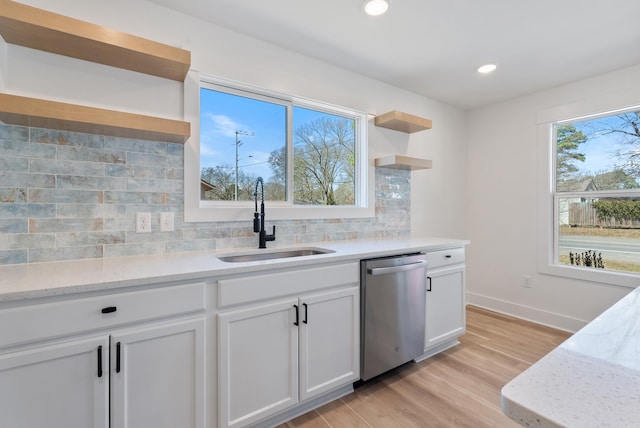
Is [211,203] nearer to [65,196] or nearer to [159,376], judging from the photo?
[65,196]

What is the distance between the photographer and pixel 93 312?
1.14 meters

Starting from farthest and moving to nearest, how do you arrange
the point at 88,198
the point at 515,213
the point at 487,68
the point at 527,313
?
the point at 515,213 → the point at 527,313 → the point at 487,68 → the point at 88,198

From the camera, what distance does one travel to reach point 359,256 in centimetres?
188

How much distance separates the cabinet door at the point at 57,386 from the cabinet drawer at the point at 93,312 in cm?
6

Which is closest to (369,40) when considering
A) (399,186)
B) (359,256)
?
(399,186)

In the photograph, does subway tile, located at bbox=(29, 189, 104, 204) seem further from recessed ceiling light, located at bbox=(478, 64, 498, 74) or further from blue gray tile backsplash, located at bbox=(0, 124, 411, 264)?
recessed ceiling light, located at bbox=(478, 64, 498, 74)

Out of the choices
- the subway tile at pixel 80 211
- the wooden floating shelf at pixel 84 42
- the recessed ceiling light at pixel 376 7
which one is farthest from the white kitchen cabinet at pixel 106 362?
the recessed ceiling light at pixel 376 7

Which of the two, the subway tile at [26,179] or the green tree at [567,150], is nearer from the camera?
the subway tile at [26,179]

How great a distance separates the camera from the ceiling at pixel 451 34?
1.83 meters

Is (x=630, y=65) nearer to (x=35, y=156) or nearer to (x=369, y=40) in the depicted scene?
(x=369, y=40)

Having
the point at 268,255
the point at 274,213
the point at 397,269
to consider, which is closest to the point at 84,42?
the point at 274,213

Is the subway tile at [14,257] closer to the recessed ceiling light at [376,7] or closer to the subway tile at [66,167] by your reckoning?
the subway tile at [66,167]

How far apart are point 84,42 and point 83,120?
1.29 feet

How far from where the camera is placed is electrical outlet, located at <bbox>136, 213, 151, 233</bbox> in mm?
1735
